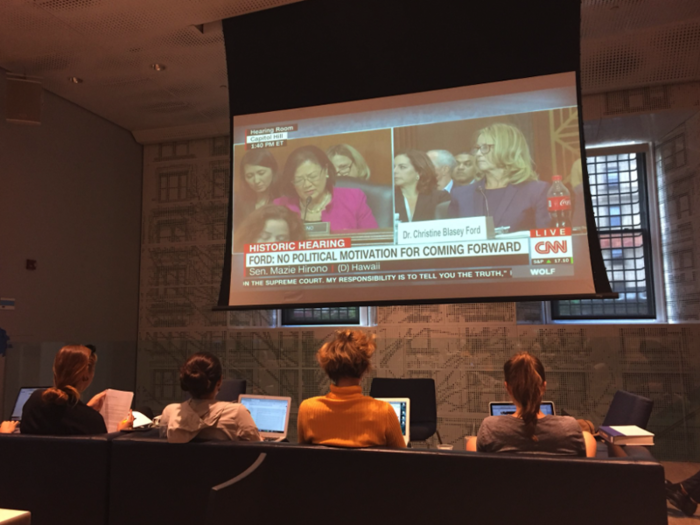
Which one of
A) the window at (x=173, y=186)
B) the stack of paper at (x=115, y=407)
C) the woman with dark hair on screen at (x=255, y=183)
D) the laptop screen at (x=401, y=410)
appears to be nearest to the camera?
the stack of paper at (x=115, y=407)

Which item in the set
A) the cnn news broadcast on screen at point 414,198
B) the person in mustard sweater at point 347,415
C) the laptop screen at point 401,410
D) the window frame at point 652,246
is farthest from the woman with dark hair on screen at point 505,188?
the person in mustard sweater at point 347,415

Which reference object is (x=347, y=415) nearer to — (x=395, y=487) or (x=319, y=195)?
(x=395, y=487)

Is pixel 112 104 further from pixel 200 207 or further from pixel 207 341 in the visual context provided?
pixel 207 341

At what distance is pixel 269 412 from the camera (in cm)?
332

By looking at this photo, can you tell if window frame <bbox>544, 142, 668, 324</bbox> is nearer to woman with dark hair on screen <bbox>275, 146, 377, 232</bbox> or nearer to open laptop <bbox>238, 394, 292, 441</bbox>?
woman with dark hair on screen <bbox>275, 146, 377, 232</bbox>

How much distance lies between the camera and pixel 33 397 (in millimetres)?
2340

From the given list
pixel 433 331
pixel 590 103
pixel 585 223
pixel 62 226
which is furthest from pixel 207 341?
pixel 590 103

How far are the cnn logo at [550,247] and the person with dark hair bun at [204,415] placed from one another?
2464 mm

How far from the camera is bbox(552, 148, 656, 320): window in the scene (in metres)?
5.32

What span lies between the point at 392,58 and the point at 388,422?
10.3 ft

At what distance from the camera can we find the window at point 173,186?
6434 mm

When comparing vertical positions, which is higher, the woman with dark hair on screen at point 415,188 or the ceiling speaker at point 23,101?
the ceiling speaker at point 23,101

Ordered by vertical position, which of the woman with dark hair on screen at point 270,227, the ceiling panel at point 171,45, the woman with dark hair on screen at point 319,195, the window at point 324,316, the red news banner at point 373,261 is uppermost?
the ceiling panel at point 171,45

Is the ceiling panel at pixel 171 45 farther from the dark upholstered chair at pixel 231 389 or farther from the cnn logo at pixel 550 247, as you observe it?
the dark upholstered chair at pixel 231 389
